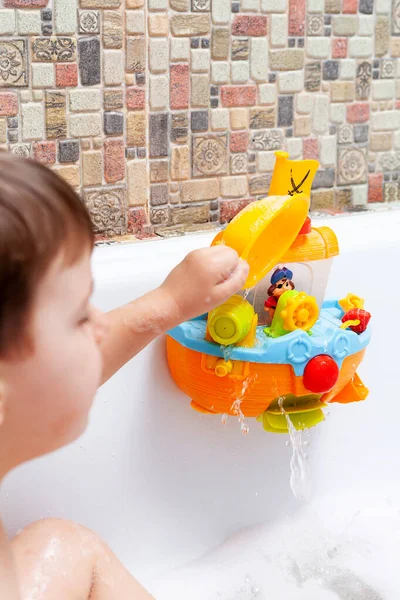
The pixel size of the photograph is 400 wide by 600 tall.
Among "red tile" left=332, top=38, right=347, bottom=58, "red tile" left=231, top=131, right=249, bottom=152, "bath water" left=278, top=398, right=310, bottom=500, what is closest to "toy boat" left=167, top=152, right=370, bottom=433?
"bath water" left=278, top=398, right=310, bottom=500

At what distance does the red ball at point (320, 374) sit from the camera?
96 cm

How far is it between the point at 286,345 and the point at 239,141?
593mm

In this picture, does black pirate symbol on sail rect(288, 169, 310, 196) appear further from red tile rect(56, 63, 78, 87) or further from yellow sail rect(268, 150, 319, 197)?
red tile rect(56, 63, 78, 87)

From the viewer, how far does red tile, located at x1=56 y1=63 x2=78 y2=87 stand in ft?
4.05

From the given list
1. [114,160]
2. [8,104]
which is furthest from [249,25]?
[8,104]

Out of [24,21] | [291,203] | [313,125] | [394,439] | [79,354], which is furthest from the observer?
[313,125]

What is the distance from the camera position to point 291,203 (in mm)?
923

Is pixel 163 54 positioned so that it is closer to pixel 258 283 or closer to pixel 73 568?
pixel 258 283

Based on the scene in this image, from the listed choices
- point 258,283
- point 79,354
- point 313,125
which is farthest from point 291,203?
point 313,125

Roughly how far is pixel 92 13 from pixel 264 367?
2.01 ft

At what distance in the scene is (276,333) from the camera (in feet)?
3.22

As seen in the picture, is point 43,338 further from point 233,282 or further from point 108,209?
point 108,209

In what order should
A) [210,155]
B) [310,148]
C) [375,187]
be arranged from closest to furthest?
[210,155] → [310,148] → [375,187]

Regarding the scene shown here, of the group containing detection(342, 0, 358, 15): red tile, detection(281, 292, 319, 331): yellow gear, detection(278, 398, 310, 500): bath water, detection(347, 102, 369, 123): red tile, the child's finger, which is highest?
detection(342, 0, 358, 15): red tile
